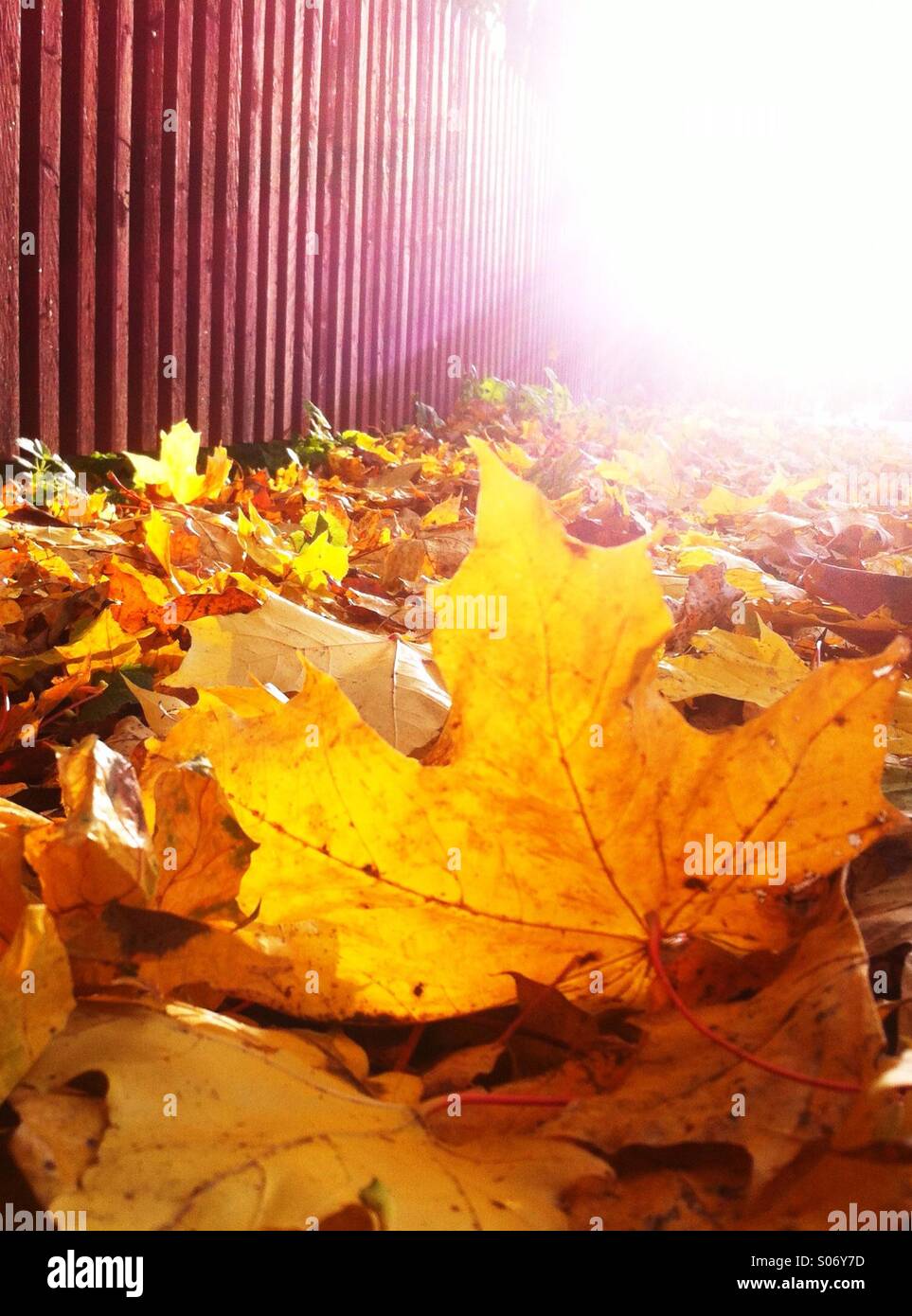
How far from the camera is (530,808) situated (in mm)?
659

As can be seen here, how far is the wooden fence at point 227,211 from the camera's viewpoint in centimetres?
340

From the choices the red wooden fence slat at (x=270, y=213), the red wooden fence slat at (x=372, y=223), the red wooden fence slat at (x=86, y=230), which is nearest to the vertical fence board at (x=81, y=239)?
the red wooden fence slat at (x=86, y=230)

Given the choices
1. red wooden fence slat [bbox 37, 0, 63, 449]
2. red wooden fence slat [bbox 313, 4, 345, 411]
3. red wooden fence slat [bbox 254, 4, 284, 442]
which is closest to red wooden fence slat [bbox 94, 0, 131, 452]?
red wooden fence slat [bbox 37, 0, 63, 449]

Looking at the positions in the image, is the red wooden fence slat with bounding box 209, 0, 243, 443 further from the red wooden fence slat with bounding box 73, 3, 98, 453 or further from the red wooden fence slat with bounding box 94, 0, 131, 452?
the red wooden fence slat with bounding box 73, 3, 98, 453

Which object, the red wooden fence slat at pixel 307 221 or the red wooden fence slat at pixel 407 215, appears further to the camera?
the red wooden fence slat at pixel 407 215

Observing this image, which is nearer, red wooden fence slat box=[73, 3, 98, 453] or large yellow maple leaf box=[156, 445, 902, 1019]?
large yellow maple leaf box=[156, 445, 902, 1019]

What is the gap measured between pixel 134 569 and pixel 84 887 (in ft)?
3.71

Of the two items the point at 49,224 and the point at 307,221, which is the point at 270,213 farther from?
the point at 49,224

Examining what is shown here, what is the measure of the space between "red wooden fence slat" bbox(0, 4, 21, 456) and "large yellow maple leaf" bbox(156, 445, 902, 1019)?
2.93 metres

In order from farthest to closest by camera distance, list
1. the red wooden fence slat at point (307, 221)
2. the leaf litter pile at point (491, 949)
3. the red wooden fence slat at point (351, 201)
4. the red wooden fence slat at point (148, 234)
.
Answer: the red wooden fence slat at point (351, 201)
the red wooden fence slat at point (307, 221)
the red wooden fence slat at point (148, 234)
the leaf litter pile at point (491, 949)

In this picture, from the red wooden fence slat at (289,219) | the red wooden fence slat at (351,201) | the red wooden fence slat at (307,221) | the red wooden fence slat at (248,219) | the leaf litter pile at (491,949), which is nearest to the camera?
the leaf litter pile at (491,949)

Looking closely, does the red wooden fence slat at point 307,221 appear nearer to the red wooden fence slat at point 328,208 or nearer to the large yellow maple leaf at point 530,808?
the red wooden fence slat at point 328,208

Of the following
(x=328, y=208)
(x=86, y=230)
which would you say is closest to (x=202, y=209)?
(x=86, y=230)

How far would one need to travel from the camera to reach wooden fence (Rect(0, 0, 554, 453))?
340 centimetres
